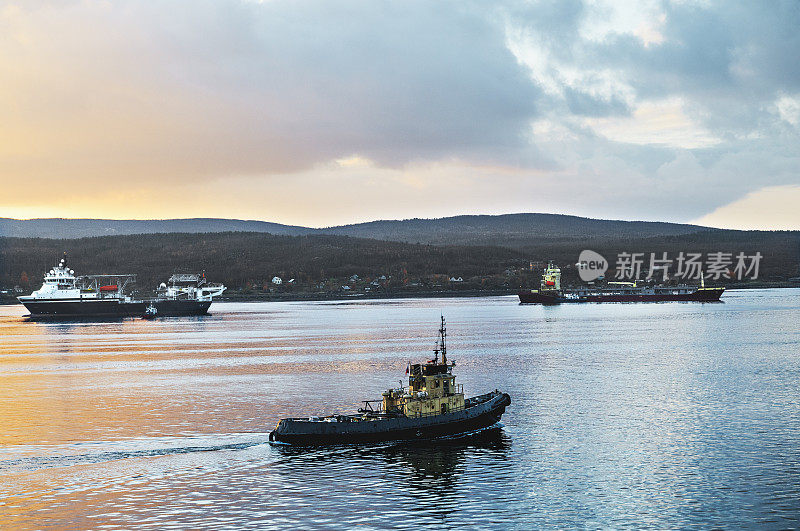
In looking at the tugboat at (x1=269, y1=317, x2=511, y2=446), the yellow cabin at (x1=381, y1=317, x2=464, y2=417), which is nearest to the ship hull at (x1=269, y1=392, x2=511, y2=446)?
the tugboat at (x1=269, y1=317, x2=511, y2=446)

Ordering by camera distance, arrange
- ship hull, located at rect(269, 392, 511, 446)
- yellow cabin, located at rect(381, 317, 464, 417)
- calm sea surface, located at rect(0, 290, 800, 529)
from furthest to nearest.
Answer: yellow cabin, located at rect(381, 317, 464, 417)
ship hull, located at rect(269, 392, 511, 446)
calm sea surface, located at rect(0, 290, 800, 529)

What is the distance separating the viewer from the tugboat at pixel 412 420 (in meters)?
49.6

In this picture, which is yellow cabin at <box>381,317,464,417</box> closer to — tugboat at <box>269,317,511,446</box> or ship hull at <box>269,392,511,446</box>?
tugboat at <box>269,317,511,446</box>

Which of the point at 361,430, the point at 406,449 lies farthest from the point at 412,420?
the point at 361,430

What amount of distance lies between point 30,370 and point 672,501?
8584 cm

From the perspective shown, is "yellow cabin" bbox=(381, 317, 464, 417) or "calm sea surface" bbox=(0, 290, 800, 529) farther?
"yellow cabin" bbox=(381, 317, 464, 417)

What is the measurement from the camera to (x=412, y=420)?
50.1m

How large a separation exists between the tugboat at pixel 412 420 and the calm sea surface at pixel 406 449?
1032 mm

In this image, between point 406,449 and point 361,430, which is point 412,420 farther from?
point 361,430

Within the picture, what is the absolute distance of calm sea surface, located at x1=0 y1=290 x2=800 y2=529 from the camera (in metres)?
37.4

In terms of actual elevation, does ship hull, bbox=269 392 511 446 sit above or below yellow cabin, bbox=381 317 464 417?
below

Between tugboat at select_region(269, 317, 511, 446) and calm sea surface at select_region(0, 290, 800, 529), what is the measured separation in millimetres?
1032

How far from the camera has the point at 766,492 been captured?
39062mm

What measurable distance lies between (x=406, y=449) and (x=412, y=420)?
2.06 m
